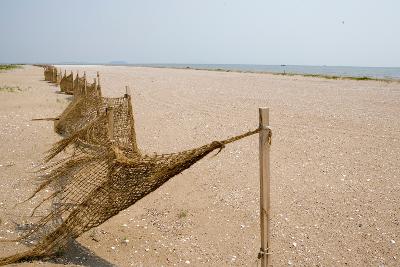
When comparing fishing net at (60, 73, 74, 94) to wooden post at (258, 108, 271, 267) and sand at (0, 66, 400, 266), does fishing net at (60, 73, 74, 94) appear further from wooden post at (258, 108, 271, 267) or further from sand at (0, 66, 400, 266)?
wooden post at (258, 108, 271, 267)

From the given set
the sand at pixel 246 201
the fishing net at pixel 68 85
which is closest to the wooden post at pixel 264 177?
the sand at pixel 246 201

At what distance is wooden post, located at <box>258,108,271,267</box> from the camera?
12.6 ft

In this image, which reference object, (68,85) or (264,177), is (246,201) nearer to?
(264,177)

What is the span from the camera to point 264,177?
3924 millimetres

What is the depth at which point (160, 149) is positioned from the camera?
10336 mm

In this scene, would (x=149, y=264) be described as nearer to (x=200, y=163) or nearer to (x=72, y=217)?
(x=72, y=217)

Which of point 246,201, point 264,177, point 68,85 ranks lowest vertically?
point 246,201

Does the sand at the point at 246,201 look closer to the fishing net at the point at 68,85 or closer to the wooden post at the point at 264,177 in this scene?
the wooden post at the point at 264,177

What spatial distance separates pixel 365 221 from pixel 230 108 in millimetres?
11272

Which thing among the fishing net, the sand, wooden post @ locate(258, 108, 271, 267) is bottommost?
the sand

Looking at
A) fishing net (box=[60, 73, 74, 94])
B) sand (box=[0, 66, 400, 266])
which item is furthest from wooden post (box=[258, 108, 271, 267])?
fishing net (box=[60, 73, 74, 94])

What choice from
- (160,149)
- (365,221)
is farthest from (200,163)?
(365,221)

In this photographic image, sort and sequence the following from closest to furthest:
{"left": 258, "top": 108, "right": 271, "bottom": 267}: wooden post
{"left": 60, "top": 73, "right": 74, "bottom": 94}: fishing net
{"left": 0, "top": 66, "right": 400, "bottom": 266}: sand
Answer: {"left": 258, "top": 108, "right": 271, "bottom": 267}: wooden post
{"left": 0, "top": 66, "right": 400, "bottom": 266}: sand
{"left": 60, "top": 73, "right": 74, "bottom": 94}: fishing net

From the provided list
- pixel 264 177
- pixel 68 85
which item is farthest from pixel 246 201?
pixel 68 85
